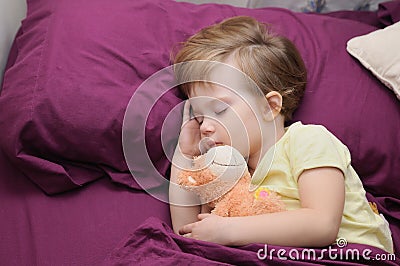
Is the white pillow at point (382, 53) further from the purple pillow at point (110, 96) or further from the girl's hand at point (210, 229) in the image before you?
the girl's hand at point (210, 229)

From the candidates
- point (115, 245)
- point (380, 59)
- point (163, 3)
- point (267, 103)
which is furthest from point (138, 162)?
point (380, 59)

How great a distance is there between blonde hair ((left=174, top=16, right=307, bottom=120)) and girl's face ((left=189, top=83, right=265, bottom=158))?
49 mm

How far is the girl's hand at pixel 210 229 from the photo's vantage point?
1.02 meters

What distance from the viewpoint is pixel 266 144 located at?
1.16 meters

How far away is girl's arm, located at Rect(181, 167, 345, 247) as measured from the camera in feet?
3.33

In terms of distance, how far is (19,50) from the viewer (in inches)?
53.3

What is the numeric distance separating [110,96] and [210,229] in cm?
36

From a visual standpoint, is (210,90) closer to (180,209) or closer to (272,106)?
(272,106)

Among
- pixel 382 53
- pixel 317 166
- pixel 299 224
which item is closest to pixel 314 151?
pixel 317 166

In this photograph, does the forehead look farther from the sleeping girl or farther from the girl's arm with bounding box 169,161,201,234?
the girl's arm with bounding box 169,161,201,234

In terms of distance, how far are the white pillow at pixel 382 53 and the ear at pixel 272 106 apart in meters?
0.28

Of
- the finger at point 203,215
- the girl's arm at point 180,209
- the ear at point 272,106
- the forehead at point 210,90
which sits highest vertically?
the forehead at point 210,90

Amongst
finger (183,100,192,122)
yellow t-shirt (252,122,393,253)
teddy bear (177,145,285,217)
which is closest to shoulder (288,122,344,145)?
yellow t-shirt (252,122,393,253)

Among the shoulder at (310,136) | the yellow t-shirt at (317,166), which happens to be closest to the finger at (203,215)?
the yellow t-shirt at (317,166)
